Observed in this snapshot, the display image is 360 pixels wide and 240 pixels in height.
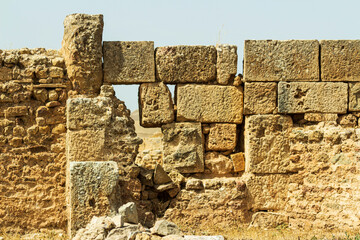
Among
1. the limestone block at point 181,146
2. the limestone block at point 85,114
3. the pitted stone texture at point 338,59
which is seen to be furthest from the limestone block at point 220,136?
the limestone block at point 85,114

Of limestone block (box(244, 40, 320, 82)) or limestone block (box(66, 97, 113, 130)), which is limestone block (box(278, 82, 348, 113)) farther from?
limestone block (box(66, 97, 113, 130))

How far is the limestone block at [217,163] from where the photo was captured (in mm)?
8094

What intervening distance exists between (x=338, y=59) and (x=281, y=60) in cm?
84

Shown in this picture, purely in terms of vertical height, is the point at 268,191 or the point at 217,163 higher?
the point at 217,163

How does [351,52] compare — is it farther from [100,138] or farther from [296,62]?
[100,138]

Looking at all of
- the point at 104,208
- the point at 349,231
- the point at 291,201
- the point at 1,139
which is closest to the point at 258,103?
the point at 291,201

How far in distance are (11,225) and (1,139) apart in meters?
1.17

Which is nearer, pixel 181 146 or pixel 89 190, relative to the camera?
pixel 89 190

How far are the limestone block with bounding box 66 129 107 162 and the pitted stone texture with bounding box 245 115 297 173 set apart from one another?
2.21 meters

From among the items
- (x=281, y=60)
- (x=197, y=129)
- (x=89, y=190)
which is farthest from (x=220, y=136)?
(x=89, y=190)

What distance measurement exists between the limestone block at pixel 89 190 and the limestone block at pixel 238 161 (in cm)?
237

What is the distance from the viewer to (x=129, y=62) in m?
7.90

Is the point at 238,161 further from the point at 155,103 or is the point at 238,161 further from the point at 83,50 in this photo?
the point at 83,50

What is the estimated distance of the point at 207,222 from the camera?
25.5 ft
